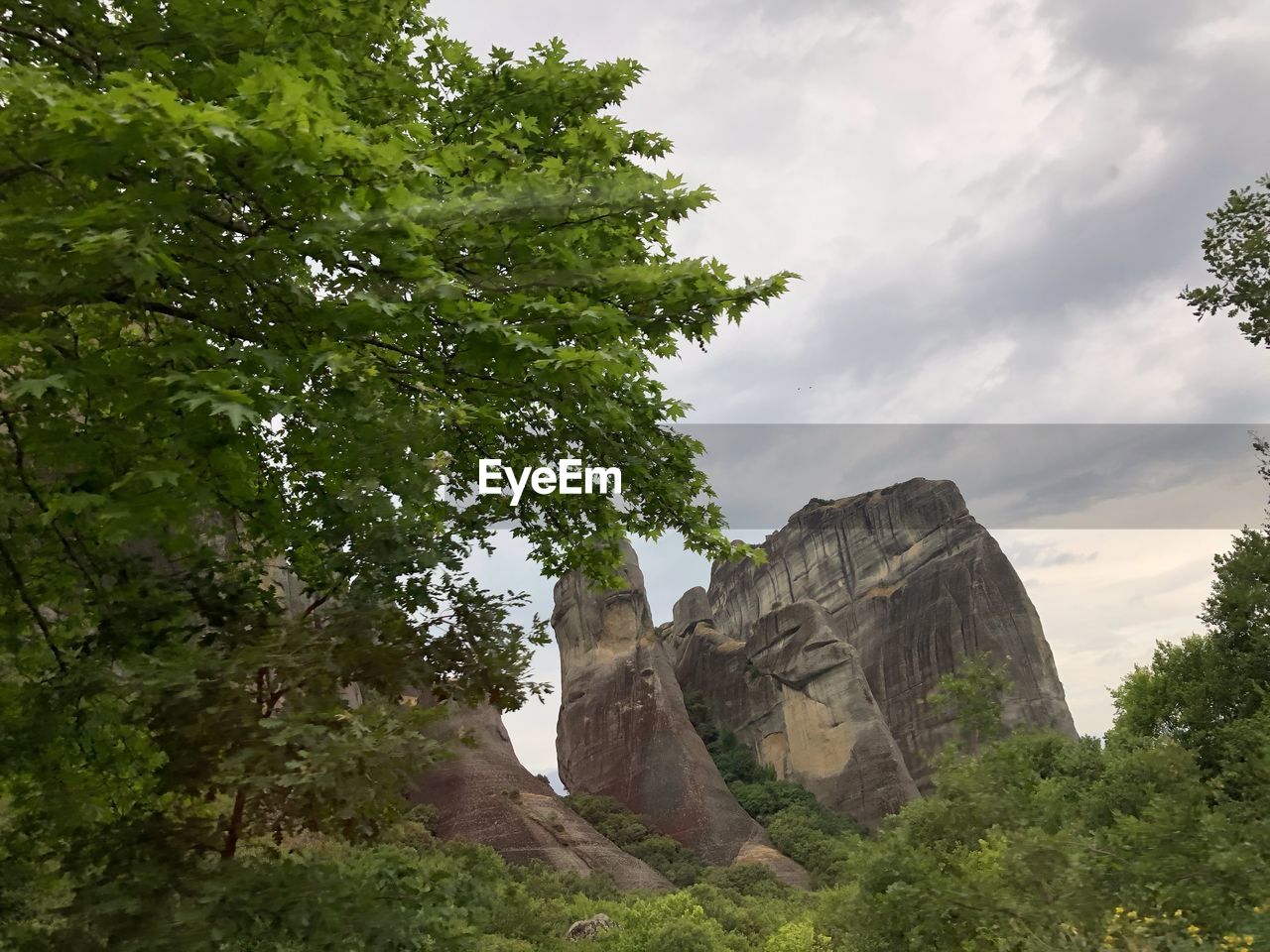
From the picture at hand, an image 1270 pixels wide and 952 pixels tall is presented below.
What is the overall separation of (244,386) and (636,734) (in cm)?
4305

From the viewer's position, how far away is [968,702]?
1357 inches

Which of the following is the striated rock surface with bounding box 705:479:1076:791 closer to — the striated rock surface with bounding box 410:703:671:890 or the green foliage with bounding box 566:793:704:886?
the green foliage with bounding box 566:793:704:886

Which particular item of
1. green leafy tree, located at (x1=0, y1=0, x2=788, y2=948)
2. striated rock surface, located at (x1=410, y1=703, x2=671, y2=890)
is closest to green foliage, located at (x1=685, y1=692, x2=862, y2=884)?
striated rock surface, located at (x1=410, y1=703, x2=671, y2=890)

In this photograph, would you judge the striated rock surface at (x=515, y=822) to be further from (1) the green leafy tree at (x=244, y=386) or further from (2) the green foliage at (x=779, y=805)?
(1) the green leafy tree at (x=244, y=386)

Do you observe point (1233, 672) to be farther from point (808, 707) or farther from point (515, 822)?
point (808, 707)

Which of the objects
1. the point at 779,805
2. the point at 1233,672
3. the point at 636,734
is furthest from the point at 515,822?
the point at 1233,672

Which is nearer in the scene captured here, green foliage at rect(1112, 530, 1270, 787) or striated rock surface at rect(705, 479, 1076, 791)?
green foliage at rect(1112, 530, 1270, 787)

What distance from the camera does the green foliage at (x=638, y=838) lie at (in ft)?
123

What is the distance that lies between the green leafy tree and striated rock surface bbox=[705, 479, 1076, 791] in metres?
46.7

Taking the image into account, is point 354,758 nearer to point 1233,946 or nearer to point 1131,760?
point 1233,946

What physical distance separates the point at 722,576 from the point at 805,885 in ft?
124

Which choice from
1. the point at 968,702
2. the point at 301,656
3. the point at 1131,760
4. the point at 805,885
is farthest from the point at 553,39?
the point at 805,885

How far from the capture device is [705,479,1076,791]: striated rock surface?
177 feet

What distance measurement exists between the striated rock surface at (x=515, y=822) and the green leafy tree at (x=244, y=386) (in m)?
26.2
